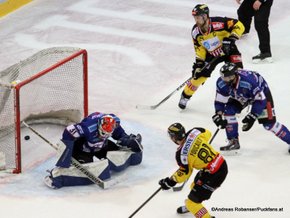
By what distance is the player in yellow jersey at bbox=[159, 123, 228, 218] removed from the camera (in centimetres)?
681

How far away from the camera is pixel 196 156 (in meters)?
6.80

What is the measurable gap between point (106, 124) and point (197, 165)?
971 millimetres

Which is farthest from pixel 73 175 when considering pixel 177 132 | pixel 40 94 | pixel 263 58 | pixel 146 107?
pixel 263 58

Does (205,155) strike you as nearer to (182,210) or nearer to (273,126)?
(182,210)

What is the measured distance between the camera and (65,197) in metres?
7.54

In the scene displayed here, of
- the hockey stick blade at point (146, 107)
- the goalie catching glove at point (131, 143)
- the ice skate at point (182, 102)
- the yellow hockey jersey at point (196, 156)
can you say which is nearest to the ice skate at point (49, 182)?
the goalie catching glove at point (131, 143)

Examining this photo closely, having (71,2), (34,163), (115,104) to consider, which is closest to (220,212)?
(34,163)

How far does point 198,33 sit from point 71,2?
323 centimetres

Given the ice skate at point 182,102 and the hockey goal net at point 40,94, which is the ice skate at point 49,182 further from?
the ice skate at point 182,102

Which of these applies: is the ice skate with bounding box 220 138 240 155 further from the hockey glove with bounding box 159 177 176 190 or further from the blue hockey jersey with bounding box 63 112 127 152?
the hockey glove with bounding box 159 177 176 190

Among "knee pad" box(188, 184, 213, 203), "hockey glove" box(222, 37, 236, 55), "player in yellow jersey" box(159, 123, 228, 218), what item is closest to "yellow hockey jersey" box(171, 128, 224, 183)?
"player in yellow jersey" box(159, 123, 228, 218)

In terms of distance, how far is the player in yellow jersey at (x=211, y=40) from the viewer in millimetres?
8477

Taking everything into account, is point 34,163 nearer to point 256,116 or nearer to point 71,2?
point 256,116

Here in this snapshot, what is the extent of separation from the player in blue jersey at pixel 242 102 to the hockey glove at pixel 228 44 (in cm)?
65
